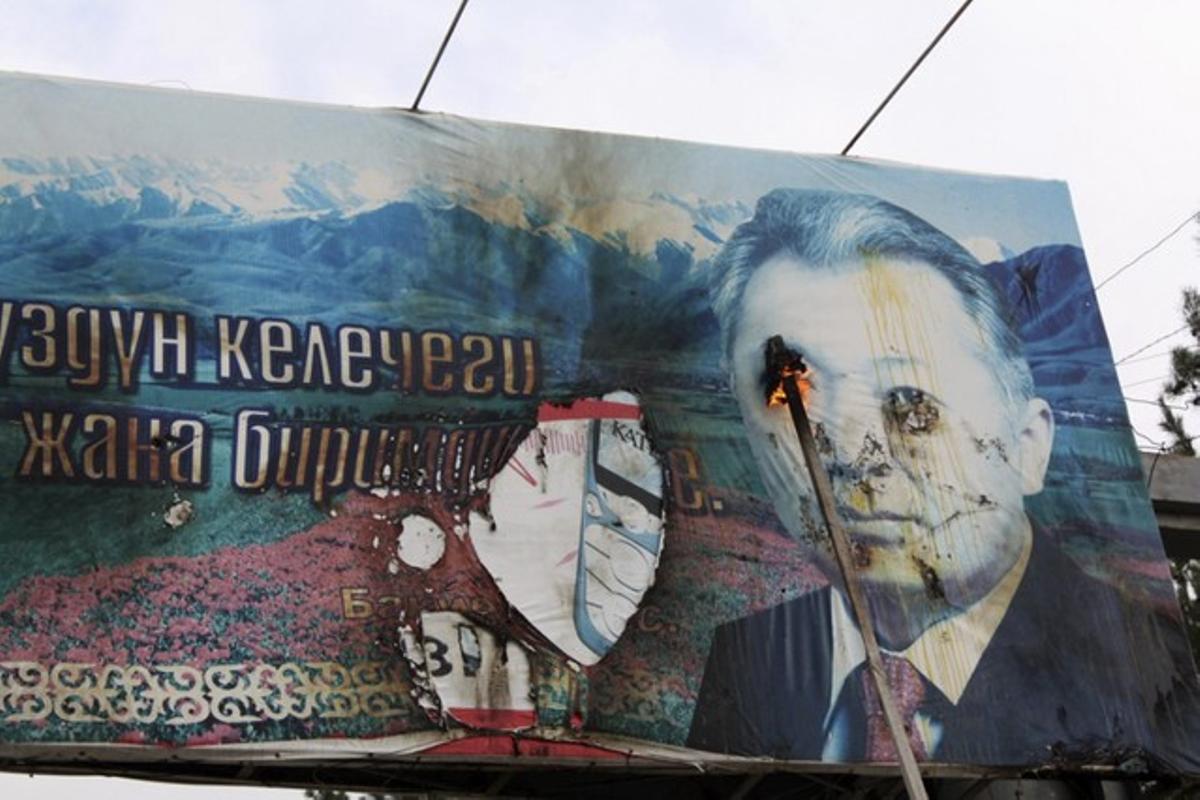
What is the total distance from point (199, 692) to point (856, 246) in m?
4.79

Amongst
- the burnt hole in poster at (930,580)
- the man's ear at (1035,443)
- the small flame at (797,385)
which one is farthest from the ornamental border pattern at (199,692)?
the man's ear at (1035,443)

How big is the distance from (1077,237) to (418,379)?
4546mm

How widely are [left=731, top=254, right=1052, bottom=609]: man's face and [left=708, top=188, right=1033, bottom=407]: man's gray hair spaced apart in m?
0.07

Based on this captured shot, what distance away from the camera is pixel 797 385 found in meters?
10.0

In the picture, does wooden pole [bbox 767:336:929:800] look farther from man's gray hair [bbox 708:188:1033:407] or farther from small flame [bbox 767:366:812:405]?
man's gray hair [bbox 708:188:1033:407]

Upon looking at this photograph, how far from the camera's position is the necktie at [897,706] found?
9.70m

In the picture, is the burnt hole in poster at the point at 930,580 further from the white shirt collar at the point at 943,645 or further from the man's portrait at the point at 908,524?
the white shirt collar at the point at 943,645

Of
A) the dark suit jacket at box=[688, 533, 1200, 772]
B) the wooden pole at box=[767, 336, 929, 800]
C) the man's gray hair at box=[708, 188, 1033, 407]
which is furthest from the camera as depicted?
the man's gray hair at box=[708, 188, 1033, 407]

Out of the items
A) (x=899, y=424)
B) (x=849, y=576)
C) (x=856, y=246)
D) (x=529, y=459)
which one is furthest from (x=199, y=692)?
(x=856, y=246)

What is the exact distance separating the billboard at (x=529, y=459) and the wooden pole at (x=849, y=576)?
197 millimetres

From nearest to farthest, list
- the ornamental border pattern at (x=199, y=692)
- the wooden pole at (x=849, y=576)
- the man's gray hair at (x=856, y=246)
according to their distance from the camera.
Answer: the ornamental border pattern at (x=199, y=692) → the wooden pole at (x=849, y=576) → the man's gray hair at (x=856, y=246)

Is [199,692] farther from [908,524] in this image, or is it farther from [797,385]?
[908,524]

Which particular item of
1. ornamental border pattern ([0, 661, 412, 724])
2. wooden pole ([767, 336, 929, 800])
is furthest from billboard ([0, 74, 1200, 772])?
wooden pole ([767, 336, 929, 800])

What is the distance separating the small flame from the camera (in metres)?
9.94
